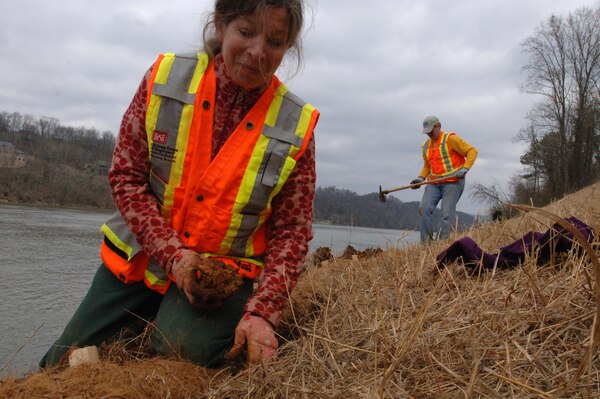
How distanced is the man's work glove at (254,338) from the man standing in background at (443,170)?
5.66 meters

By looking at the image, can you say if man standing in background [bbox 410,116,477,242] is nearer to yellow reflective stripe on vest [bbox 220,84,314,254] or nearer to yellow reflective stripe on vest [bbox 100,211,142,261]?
yellow reflective stripe on vest [bbox 220,84,314,254]

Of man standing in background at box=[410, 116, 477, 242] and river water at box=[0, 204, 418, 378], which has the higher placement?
man standing in background at box=[410, 116, 477, 242]

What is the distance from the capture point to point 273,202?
2365 millimetres

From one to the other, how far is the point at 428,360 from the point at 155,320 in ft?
4.54

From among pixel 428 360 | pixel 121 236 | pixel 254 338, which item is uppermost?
pixel 121 236

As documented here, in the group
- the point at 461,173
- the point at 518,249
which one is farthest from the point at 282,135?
the point at 461,173

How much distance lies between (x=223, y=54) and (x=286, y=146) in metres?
0.50

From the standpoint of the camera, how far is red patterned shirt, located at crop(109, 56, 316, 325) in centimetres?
212

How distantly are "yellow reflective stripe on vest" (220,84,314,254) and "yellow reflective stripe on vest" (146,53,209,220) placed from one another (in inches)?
12.0

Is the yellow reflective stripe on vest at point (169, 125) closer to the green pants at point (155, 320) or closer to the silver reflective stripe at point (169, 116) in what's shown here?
the silver reflective stripe at point (169, 116)

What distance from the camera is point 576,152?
33.9 meters

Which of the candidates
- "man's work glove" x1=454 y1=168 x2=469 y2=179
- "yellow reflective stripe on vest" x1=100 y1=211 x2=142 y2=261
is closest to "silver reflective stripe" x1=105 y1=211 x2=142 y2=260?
"yellow reflective stripe on vest" x1=100 y1=211 x2=142 y2=261

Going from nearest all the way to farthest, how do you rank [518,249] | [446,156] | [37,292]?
[518,249] < [37,292] < [446,156]

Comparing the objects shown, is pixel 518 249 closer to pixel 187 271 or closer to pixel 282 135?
pixel 282 135
